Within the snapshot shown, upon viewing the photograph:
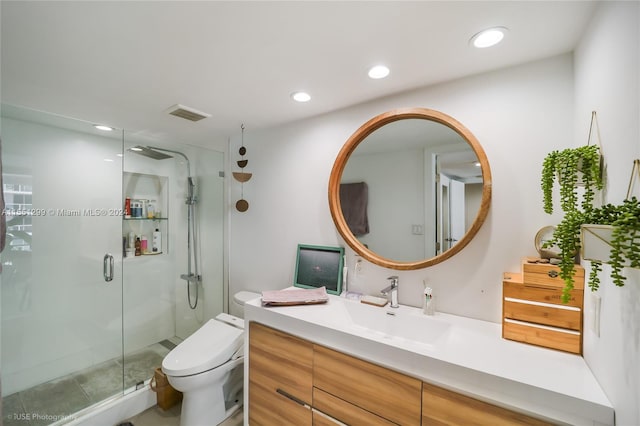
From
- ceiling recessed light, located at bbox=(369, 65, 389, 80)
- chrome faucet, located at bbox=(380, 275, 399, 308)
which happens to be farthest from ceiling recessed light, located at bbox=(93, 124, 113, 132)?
chrome faucet, located at bbox=(380, 275, 399, 308)

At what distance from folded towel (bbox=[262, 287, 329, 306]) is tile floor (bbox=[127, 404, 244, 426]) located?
42.9 inches

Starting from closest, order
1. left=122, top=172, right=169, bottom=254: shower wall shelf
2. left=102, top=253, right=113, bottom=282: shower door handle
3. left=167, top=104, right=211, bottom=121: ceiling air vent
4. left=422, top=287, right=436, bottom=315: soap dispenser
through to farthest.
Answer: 1. left=422, top=287, right=436, bottom=315: soap dispenser
2. left=167, top=104, right=211, bottom=121: ceiling air vent
3. left=102, top=253, right=113, bottom=282: shower door handle
4. left=122, top=172, right=169, bottom=254: shower wall shelf

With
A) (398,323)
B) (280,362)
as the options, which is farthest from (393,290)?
(280,362)

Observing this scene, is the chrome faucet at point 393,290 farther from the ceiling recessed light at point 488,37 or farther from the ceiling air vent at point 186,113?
the ceiling air vent at point 186,113

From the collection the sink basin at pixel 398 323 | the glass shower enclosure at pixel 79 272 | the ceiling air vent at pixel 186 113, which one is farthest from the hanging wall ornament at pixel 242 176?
the sink basin at pixel 398 323

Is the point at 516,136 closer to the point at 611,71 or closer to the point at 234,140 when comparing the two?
the point at 611,71

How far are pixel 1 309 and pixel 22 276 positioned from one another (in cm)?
24

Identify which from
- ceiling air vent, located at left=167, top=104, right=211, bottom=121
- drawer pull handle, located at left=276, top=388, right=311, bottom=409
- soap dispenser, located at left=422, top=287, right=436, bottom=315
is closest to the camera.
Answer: drawer pull handle, located at left=276, top=388, right=311, bottom=409

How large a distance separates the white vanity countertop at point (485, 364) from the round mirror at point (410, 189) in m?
0.44

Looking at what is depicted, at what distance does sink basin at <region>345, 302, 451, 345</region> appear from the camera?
56.6 inches

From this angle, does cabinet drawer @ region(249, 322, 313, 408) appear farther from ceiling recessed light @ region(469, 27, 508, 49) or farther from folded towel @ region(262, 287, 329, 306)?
ceiling recessed light @ region(469, 27, 508, 49)

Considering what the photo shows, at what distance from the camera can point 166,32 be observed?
45.6 inches

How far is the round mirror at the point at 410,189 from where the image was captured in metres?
1.51

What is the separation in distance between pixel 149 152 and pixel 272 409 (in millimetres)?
2400
